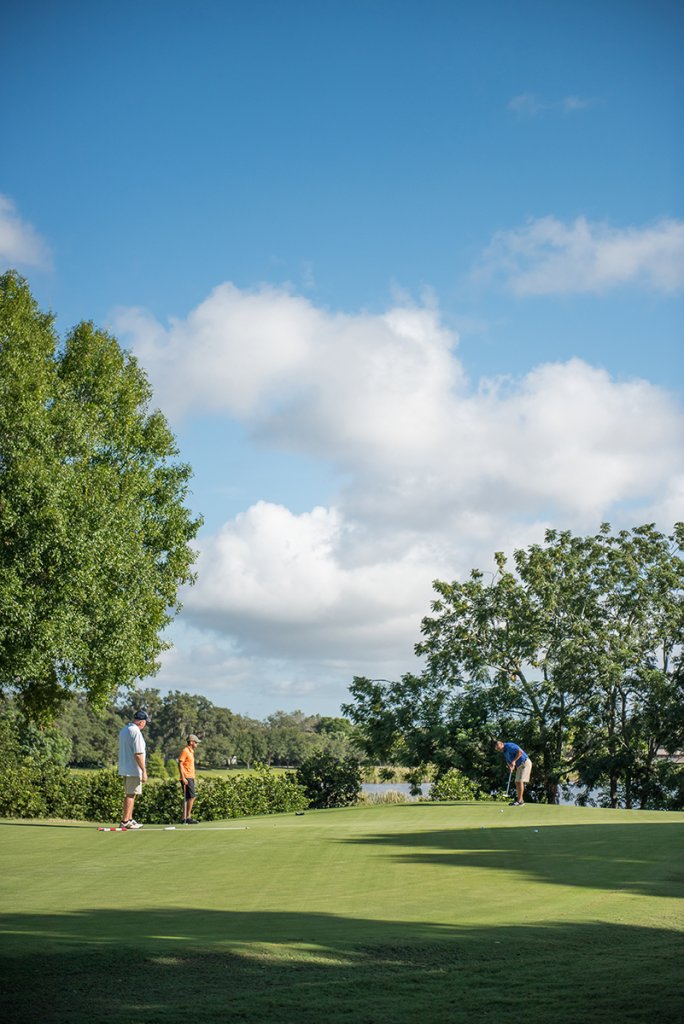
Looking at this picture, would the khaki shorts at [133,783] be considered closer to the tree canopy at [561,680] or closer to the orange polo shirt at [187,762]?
the orange polo shirt at [187,762]

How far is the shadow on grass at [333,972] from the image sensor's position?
4.87 metres

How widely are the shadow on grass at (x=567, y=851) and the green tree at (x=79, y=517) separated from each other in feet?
50.8

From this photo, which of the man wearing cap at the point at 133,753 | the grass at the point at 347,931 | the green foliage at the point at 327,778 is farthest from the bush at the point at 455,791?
the grass at the point at 347,931

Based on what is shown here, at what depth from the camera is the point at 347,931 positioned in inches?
283

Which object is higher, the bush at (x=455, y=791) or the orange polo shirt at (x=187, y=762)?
the orange polo shirt at (x=187, y=762)

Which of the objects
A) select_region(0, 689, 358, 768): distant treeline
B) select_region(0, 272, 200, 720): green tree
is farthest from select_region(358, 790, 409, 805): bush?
select_region(0, 689, 358, 768): distant treeline

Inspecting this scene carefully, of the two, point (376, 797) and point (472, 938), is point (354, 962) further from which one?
point (376, 797)

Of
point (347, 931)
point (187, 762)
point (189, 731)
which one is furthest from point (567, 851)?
point (189, 731)

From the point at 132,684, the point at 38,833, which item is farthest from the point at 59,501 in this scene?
the point at 38,833

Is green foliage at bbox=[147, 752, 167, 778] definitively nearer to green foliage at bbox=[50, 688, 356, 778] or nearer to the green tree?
green foliage at bbox=[50, 688, 356, 778]

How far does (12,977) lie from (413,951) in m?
2.45

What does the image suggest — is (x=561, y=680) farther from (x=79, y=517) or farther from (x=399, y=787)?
(x=79, y=517)

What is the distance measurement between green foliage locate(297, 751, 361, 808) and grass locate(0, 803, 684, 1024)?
17584mm

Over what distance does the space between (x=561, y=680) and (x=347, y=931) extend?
34605 millimetres
